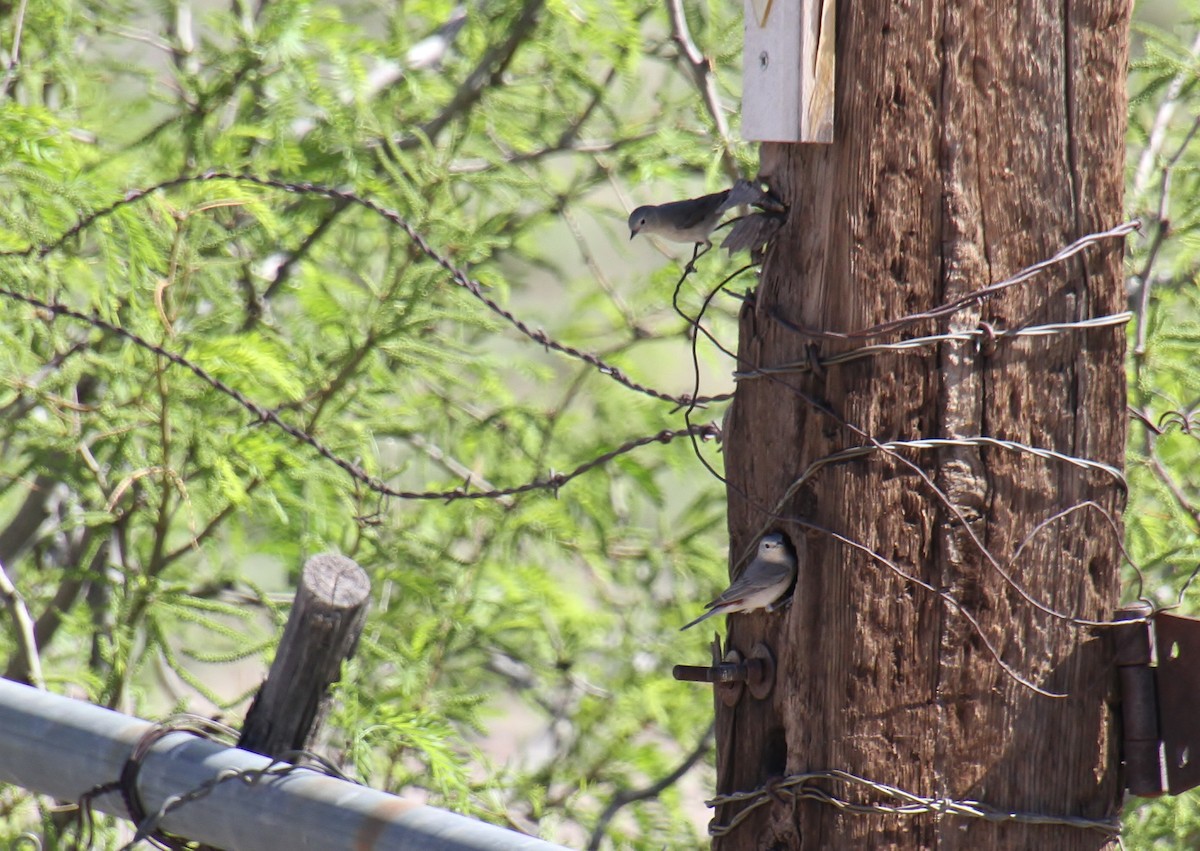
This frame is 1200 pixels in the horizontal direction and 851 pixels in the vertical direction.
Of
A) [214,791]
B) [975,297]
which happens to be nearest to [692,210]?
[975,297]

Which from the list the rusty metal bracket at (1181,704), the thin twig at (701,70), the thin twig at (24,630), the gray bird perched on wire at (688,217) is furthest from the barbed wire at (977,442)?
the thin twig at (24,630)

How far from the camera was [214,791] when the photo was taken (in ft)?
7.31

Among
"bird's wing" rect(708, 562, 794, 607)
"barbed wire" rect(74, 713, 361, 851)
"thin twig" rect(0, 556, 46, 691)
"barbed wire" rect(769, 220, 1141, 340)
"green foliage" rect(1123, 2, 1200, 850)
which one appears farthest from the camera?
"thin twig" rect(0, 556, 46, 691)

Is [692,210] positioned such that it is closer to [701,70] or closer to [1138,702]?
[1138,702]

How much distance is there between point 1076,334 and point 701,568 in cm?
343

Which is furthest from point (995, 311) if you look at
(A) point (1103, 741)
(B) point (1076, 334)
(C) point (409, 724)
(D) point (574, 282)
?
(D) point (574, 282)

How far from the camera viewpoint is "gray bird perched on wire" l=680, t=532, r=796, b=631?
2045 millimetres

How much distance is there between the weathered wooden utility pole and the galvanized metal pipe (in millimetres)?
581

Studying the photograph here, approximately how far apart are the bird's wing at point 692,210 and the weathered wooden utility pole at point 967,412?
417 mm

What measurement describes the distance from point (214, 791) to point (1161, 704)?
1587 mm

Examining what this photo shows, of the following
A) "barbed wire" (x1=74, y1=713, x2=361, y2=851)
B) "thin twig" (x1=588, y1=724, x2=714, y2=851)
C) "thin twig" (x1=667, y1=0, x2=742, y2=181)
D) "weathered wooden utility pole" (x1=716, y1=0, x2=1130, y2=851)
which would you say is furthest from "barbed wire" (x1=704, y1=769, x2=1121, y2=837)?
"thin twig" (x1=667, y1=0, x2=742, y2=181)

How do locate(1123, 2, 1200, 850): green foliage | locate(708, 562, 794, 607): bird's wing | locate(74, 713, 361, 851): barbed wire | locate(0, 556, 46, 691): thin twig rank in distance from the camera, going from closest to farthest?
locate(708, 562, 794, 607): bird's wing → locate(74, 713, 361, 851): barbed wire → locate(1123, 2, 1200, 850): green foliage → locate(0, 556, 46, 691): thin twig

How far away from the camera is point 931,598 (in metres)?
1.96

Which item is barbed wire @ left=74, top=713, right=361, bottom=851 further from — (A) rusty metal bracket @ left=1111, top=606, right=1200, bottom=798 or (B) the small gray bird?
(A) rusty metal bracket @ left=1111, top=606, right=1200, bottom=798
